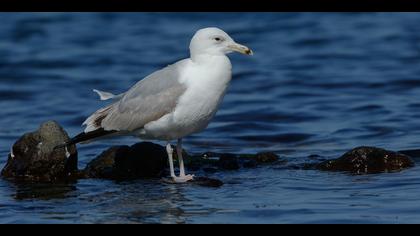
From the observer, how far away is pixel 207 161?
10688 mm

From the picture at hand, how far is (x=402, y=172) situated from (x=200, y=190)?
2167mm

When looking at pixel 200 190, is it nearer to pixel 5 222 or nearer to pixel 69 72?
pixel 5 222

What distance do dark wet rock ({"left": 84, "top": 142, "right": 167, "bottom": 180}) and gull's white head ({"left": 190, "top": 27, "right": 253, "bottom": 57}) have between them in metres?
1.30

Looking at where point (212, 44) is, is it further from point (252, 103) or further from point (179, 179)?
point (252, 103)

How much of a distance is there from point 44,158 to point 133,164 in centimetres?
94

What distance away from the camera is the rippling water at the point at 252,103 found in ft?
27.6

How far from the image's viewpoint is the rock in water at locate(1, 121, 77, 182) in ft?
32.9

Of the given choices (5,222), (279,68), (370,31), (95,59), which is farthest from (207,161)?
(370,31)

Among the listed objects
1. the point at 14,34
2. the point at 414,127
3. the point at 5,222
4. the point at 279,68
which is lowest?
the point at 5,222

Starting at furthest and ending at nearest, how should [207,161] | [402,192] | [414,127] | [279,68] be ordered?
[279,68], [414,127], [207,161], [402,192]

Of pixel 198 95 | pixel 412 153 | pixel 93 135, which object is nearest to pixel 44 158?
pixel 93 135

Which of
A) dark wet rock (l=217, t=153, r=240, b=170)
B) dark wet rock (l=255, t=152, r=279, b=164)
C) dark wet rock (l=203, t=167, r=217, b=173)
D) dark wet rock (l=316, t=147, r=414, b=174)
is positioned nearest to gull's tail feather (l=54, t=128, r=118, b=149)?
dark wet rock (l=203, t=167, r=217, b=173)

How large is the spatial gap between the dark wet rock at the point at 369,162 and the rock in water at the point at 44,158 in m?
2.74

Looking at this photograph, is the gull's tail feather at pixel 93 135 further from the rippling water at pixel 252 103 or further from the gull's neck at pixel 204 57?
the gull's neck at pixel 204 57
